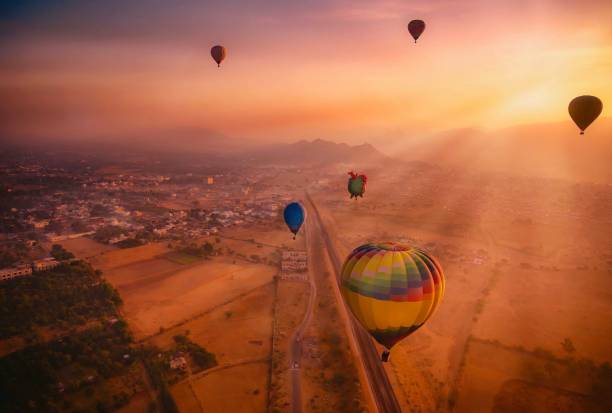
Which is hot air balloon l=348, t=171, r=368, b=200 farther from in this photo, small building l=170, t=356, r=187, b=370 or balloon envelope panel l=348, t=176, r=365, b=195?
small building l=170, t=356, r=187, b=370

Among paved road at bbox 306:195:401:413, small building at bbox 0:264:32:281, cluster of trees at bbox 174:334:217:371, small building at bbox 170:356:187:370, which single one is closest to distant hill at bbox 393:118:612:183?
paved road at bbox 306:195:401:413

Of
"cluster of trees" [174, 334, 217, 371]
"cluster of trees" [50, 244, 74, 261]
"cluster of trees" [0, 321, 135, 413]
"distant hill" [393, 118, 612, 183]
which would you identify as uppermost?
"distant hill" [393, 118, 612, 183]

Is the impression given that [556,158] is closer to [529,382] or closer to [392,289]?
[529,382]

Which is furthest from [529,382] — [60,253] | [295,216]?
[60,253]

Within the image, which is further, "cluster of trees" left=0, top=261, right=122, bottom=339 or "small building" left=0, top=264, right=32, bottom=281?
"small building" left=0, top=264, right=32, bottom=281

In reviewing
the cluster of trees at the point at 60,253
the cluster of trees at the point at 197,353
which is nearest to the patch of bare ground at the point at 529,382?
the cluster of trees at the point at 197,353

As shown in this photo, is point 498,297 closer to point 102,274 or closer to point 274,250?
point 274,250

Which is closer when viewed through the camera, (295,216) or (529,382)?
(529,382)
